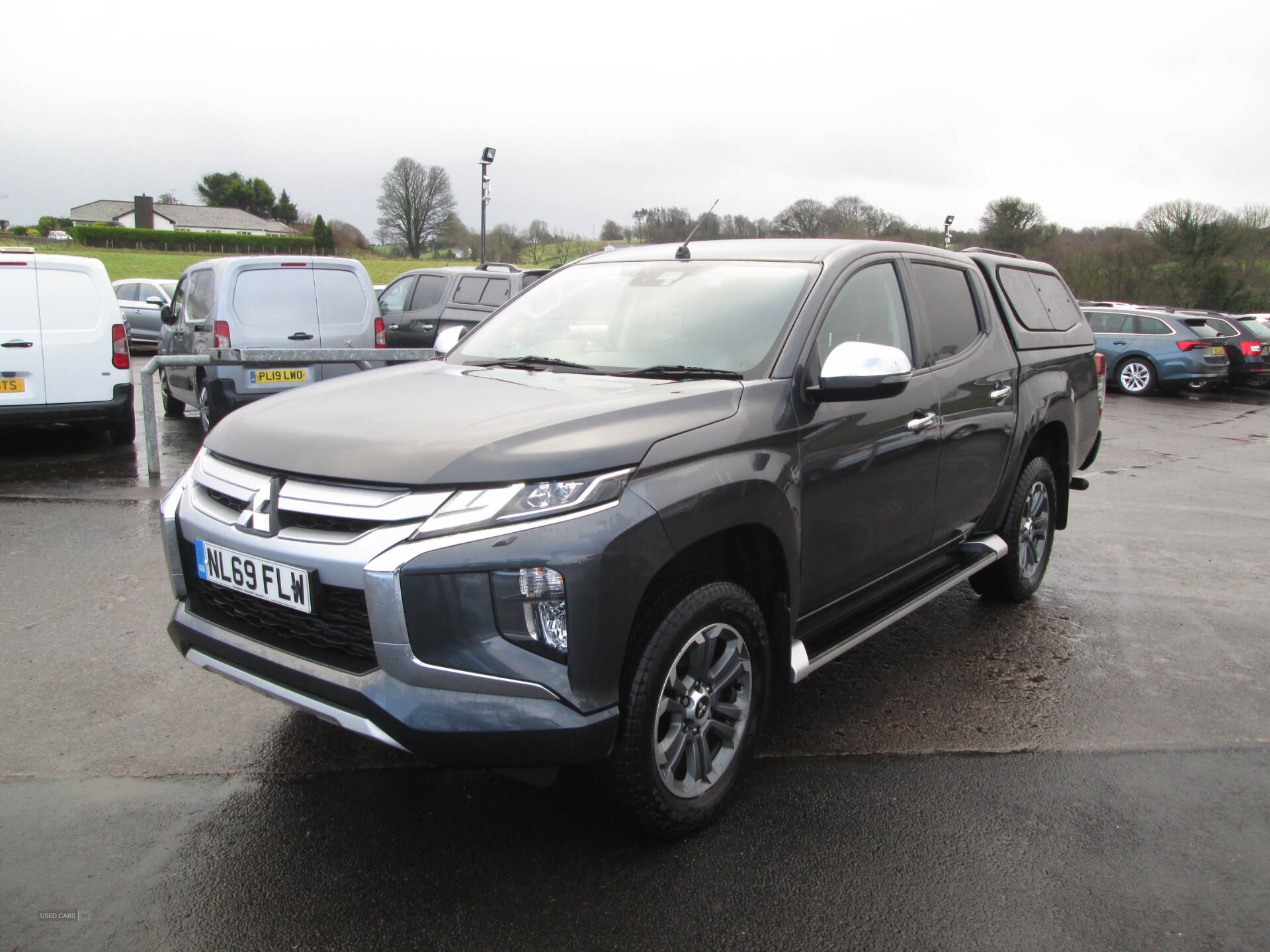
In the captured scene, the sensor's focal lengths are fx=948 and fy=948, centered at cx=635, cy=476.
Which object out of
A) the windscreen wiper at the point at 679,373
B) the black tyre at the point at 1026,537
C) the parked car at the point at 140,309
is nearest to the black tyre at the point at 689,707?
the windscreen wiper at the point at 679,373

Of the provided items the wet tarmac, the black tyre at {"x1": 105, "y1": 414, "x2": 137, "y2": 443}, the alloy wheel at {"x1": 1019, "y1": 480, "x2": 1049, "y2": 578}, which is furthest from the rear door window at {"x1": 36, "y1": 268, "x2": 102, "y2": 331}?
the alloy wheel at {"x1": 1019, "y1": 480, "x2": 1049, "y2": 578}

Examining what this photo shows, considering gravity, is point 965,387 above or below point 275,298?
below

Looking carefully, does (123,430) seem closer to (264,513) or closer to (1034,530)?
(264,513)

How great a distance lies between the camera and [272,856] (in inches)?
110

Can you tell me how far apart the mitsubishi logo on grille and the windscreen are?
1.32 meters

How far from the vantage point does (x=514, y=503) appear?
2.46 m

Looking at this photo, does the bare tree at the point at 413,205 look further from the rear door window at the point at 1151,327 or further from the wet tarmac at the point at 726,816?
the wet tarmac at the point at 726,816

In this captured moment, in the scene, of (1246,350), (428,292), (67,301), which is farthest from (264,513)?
(1246,350)


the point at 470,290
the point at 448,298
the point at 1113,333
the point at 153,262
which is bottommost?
the point at 1113,333

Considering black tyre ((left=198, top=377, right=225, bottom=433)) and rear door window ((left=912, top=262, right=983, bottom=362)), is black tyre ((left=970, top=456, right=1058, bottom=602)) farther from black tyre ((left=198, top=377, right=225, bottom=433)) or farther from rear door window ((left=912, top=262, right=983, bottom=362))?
black tyre ((left=198, top=377, right=225, bottom=433))

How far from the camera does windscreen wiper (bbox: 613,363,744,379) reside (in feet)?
10.7

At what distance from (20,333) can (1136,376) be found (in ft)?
62.2

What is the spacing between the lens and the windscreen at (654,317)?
3451mm

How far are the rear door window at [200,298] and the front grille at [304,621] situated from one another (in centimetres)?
710
